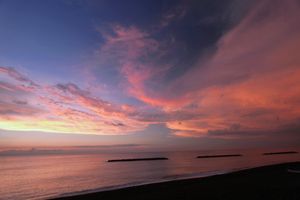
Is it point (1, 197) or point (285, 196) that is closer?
point (285, 196)

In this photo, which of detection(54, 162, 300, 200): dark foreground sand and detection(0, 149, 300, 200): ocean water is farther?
detection(0, 149, 300, 200): ocean water

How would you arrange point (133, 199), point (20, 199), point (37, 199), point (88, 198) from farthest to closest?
point (20, 199), point (37, 199), point (88, 198), point (133, 199)

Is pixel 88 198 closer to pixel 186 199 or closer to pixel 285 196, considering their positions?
pixel 186 199

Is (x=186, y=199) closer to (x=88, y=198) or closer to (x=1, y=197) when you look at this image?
(x=88, y=198)

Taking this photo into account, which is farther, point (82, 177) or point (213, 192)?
point (82, 177)

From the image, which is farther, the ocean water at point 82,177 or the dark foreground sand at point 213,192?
the ocean water at point 82,177

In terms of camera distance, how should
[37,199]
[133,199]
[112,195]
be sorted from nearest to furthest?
[133,199]
[112,195]
[37,199]

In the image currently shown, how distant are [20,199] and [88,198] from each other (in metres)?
12.5

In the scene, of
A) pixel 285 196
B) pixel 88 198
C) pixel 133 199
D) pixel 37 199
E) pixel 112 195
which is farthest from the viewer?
pixel 37 199

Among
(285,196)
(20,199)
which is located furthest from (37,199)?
(285,196)

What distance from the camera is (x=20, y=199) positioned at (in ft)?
96.3

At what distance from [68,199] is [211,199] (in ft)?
38.4

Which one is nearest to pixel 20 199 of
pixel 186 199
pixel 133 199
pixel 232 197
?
pixel 133 199

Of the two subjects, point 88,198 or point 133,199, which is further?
point 88,198
